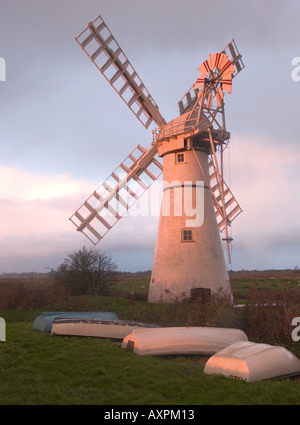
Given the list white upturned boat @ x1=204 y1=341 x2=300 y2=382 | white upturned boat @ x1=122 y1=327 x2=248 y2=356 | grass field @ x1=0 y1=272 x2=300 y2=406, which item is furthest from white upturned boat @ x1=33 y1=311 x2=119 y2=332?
white upturned boat @ x1=204 y1=341 x2=300 y2=382

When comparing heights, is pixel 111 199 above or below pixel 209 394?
above

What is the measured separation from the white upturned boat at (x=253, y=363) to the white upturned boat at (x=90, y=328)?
15.5 feet

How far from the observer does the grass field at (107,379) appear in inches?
295

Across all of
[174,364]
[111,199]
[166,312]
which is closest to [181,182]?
[111,199]

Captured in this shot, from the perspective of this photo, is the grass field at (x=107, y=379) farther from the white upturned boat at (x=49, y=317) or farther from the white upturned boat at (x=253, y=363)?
the white upturned boat at (x=49, y=317)

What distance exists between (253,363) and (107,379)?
9.69ft

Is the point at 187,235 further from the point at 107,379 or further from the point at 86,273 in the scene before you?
the point at 107,379

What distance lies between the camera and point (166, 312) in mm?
18172

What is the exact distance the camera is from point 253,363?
8984 millimetres

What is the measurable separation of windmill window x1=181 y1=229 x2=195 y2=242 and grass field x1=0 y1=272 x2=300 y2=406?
10.4m

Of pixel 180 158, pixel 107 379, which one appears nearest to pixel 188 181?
pixel 180 158
